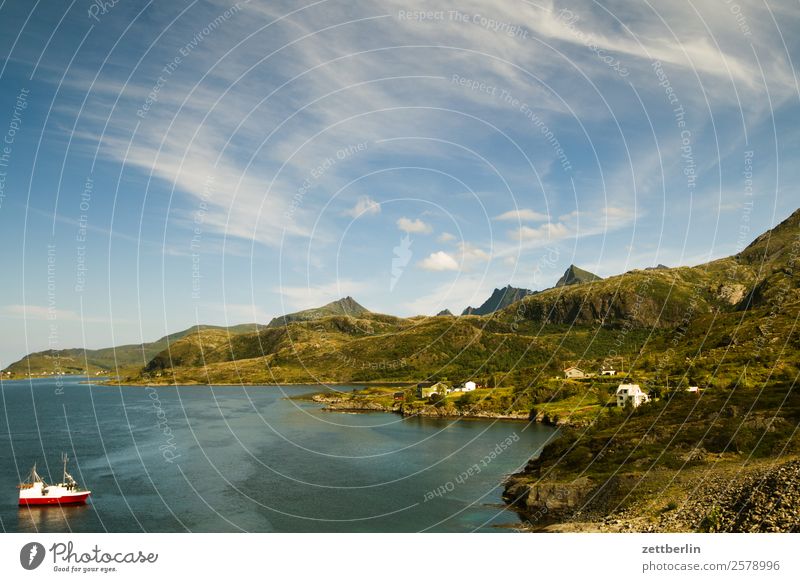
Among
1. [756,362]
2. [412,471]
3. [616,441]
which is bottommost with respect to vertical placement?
[412,471]

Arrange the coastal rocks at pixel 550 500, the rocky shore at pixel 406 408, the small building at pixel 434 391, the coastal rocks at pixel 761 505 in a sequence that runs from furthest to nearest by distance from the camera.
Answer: the small building at pixel 434 391, the rocky shore at pixel 406 408, the coastal rocks at pixel 550 500, the coastal rocks at pixel 761 505

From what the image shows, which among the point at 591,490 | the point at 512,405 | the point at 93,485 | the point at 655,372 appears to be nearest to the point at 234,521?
the point at 93,485

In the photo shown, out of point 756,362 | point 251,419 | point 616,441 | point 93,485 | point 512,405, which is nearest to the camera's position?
point 616,441

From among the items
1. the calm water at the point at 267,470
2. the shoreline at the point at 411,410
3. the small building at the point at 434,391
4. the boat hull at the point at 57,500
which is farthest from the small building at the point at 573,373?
the boat hull at the point at 57,500

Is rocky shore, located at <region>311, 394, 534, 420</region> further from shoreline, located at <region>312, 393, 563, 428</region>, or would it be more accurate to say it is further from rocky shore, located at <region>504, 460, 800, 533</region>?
rocky shore, located at <region>504, 460, 800, 533</region>

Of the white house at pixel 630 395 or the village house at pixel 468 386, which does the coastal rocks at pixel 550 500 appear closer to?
the white house at pixel 630 395

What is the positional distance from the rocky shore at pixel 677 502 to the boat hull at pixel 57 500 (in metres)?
39.5

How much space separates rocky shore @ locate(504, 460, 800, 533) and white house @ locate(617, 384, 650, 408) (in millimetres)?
41632

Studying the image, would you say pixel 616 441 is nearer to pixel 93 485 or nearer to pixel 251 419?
pixel 93 485

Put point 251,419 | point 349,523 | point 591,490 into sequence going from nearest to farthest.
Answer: point 591,490
point 349,523
point 251,419

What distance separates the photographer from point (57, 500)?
165ft

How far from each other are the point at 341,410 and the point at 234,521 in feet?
288

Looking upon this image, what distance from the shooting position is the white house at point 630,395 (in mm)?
81569

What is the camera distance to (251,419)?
115 meters
